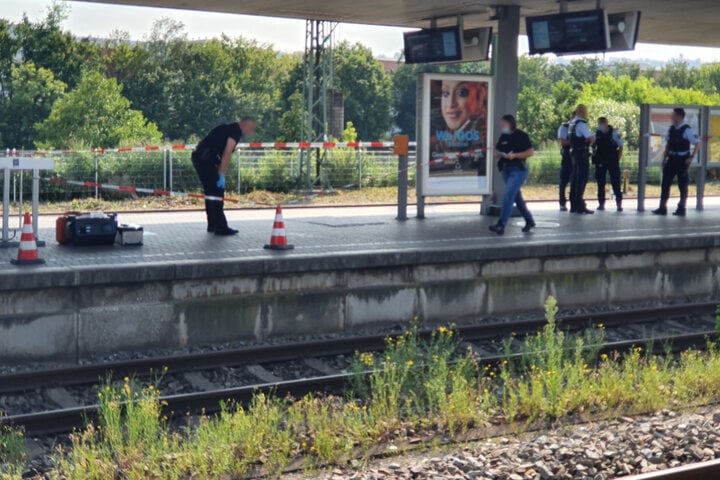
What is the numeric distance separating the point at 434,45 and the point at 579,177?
3283 mm

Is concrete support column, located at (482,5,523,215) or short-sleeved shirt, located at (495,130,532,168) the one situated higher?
concrete support column, located at (482,5,523,215)

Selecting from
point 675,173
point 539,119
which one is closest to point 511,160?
point 675,173

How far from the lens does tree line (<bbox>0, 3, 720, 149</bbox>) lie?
47.8m

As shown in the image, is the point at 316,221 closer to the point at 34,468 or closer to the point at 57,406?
the point at 57,406

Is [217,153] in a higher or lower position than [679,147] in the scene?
lower

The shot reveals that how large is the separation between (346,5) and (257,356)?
8.22 m

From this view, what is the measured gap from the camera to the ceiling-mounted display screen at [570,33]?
17.0 m

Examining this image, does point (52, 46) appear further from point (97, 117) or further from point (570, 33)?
point (570, 33)

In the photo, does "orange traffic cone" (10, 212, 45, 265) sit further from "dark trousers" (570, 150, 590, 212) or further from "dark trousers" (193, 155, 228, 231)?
"dark trousers" (570, 150, 590, 212)

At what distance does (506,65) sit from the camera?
1817 cm

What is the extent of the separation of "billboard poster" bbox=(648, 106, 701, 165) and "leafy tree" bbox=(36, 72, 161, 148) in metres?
25.6

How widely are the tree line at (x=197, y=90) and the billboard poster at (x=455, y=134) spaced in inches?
748

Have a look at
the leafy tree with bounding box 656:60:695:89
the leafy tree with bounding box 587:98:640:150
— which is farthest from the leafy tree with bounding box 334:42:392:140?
the leafy tree with bounding box 587:98:640:150

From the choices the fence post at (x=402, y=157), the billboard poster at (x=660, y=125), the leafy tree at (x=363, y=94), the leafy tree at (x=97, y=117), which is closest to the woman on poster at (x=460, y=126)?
the fence post at (x=402, y=157)
